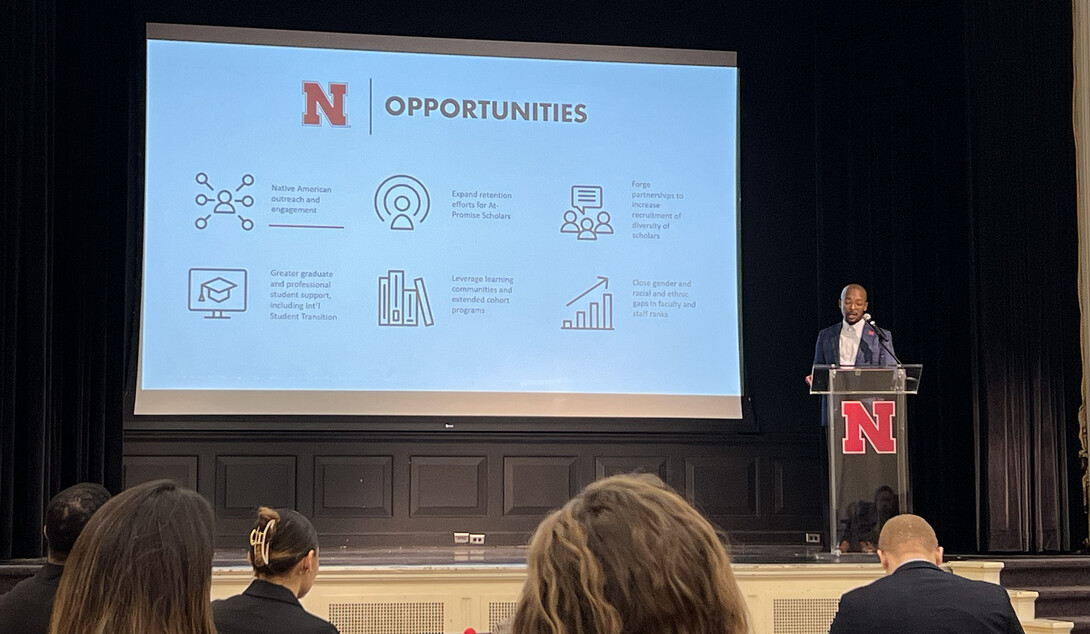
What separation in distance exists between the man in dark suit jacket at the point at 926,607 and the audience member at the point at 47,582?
176cm

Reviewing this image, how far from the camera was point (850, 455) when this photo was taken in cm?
566

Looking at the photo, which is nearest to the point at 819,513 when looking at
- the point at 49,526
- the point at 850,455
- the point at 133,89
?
the point at 850,455

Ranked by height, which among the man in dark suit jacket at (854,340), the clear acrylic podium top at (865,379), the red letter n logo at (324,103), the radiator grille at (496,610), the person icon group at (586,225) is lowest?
the radiator grille at (496,610)

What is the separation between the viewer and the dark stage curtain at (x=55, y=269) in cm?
584

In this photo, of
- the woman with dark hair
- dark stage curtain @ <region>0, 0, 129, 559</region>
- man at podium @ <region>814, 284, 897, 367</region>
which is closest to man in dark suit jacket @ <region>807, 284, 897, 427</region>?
man at podium @ <region>814, 284, 897, 367</region>

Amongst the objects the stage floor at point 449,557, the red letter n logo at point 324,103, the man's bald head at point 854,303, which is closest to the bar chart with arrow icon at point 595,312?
the stage floor at point 449,557

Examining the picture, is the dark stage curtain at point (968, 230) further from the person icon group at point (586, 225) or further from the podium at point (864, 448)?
the person icon group at point (586, 225)

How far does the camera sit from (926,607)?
2.89 m

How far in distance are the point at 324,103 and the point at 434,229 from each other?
0.96 metres

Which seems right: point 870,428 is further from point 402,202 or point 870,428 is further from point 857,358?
point 402,202

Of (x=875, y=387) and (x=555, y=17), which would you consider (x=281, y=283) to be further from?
(x=875, y=387)

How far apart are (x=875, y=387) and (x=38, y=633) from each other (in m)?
4.22

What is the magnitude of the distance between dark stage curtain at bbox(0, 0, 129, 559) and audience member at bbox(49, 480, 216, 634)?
468 cm

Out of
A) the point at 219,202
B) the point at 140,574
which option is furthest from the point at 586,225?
the point at 140,574
